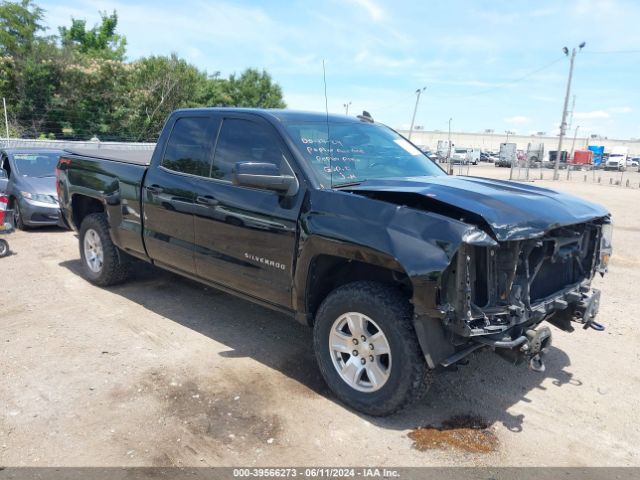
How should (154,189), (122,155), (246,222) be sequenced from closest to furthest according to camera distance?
(246,222) → (154,189) → (122,155)

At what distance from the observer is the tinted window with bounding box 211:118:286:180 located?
418 cm

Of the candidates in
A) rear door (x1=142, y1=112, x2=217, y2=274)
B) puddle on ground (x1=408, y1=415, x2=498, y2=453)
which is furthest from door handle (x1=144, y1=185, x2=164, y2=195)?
puddle on ground (x1=408, y1=415, x2=498, y2=453)

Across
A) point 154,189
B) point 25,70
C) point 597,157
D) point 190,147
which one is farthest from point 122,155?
point 597,157

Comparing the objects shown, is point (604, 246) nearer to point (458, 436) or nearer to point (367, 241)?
point (458, 436)

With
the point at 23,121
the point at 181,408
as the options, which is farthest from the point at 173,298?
the point at 23,121

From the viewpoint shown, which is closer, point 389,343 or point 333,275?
point 389,343

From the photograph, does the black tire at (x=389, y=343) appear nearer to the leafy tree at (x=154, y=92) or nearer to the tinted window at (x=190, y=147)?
the tinted window at (x=190, y=147)

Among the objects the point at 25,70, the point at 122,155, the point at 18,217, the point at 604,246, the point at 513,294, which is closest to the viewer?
the point at 513,294

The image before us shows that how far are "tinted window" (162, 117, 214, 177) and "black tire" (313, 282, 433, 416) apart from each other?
71.5 inches

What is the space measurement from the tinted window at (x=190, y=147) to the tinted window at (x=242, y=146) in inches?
5.9

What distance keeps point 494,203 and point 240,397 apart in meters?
2.17

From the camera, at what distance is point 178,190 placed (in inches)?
189

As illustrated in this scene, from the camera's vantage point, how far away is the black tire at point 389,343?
128 inches

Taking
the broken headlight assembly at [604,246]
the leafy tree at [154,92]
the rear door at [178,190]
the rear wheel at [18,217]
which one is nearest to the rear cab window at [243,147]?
the rear door at [178,190]
